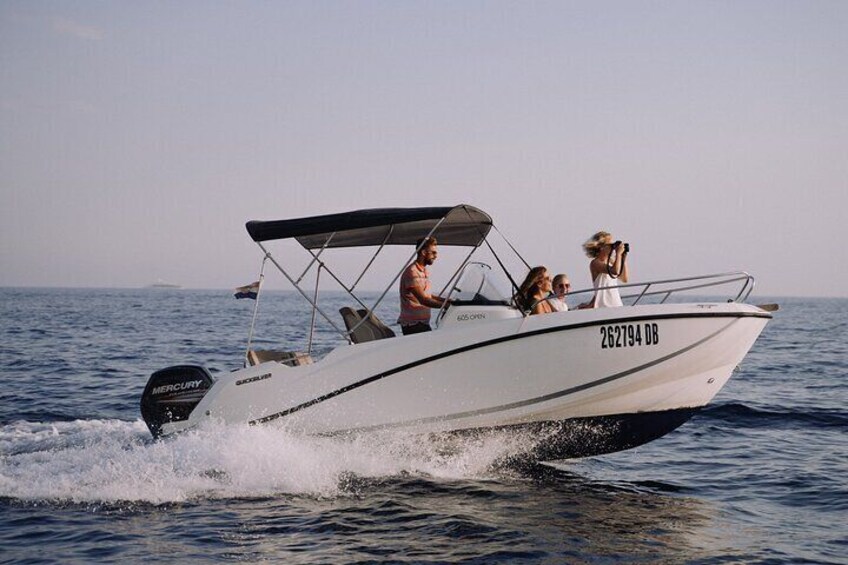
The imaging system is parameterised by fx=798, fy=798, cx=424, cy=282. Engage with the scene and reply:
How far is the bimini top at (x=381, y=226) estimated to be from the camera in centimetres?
806

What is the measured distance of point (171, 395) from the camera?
29.3 feet

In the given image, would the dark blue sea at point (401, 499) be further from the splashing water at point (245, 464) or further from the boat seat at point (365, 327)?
the boat seat at point (365, 327)

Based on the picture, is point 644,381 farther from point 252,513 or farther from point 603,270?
point 252,513

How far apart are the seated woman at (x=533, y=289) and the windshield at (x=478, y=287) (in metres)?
0.20

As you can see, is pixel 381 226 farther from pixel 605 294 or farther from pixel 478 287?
pixel 605 294

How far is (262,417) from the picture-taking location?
8.28 m

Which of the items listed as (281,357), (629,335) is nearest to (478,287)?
(629,335)

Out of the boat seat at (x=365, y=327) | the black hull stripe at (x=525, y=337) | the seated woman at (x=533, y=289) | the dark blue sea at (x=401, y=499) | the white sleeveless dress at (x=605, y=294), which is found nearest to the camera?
the dark blue sea at (x=401, y=499)

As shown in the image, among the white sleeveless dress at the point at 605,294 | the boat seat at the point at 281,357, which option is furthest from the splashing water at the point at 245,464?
the white sleeveless dress at the point at 605,294

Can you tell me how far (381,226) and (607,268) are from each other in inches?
96.0

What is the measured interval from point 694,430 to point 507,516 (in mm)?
5769

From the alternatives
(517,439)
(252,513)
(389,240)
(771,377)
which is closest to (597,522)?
(517,439)

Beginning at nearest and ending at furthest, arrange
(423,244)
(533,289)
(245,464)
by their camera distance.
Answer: (533,289) < (245,464) < (423,244)

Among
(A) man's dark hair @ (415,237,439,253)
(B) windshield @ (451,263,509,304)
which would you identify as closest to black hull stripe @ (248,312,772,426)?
(B) windshield @ (451,263,509,304)
